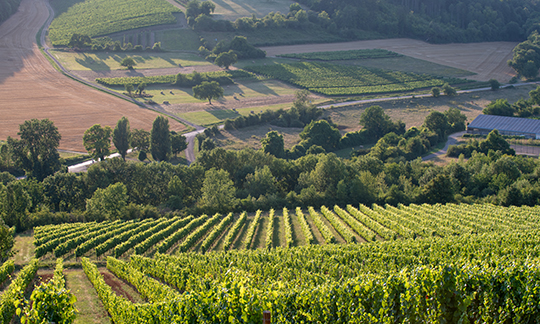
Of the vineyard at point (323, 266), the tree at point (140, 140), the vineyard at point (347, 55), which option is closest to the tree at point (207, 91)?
the tree at point (140, 140)

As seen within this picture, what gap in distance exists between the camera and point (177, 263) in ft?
105

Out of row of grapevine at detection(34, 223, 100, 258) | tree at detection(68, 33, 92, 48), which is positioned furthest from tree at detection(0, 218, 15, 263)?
tree at detection(68, 33, 92, 48)

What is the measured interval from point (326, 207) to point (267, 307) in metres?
44.3

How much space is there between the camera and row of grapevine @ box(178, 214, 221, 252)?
4086 centimetres

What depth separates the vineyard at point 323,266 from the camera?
15.9 meters

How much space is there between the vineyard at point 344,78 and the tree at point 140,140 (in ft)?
210

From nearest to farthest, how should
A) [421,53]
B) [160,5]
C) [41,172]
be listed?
1. [41,172]
2. [421,53]
3. [160,5]

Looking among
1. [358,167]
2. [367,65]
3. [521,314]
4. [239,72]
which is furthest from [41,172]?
[367,65]

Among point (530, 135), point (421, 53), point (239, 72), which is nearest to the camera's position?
point (530, 135)

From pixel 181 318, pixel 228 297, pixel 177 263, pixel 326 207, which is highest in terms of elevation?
pixel 228 297

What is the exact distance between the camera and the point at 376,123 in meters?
106

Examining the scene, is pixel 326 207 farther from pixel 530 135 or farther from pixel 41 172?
pixel 530 135

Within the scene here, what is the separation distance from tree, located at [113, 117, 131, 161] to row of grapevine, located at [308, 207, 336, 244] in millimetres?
45893

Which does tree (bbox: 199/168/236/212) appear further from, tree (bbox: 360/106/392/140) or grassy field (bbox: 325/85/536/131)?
grassy field (bbox: 325/85/536/131)
